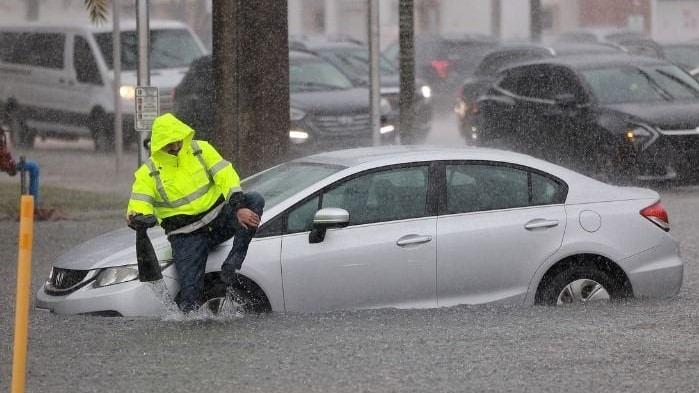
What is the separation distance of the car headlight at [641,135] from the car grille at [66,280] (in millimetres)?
10300

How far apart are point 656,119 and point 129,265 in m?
10.8

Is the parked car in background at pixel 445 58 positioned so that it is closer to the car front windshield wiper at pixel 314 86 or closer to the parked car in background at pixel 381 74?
the parked car in background at pixel 381 74

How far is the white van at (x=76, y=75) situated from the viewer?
2781 cm

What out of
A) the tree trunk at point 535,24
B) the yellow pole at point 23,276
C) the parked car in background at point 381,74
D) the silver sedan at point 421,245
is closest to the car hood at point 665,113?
the parked car in background at point 381,74

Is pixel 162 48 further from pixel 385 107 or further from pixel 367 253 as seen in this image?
pixel 367 253

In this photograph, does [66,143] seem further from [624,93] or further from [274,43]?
[274,43]

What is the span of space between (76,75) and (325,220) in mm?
19246

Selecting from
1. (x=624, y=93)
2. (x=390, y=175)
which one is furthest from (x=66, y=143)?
(x=390, y=175)

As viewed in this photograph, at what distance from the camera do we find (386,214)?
404 inches

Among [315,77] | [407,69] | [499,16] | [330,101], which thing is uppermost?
[499,16]

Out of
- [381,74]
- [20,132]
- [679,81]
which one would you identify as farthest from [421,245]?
[20,132]

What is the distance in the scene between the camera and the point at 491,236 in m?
10.3

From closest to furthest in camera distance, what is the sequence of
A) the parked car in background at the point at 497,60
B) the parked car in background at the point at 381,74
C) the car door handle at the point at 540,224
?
the car door handle at the point at 540,224 < the parked car in background at the point at 381,74 < the parked car in background at the point at 497,60

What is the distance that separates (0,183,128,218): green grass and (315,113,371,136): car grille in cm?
344
